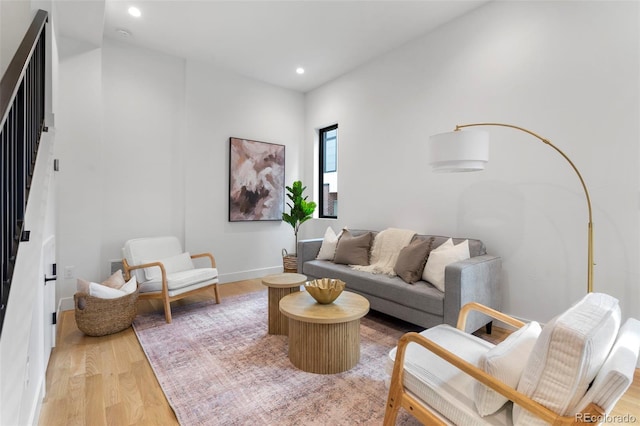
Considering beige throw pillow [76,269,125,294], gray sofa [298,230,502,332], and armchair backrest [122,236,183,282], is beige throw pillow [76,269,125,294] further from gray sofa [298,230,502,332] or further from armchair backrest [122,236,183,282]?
gray sofa [298,230,502,332]

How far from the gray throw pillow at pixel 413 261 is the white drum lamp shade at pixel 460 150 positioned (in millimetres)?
1056

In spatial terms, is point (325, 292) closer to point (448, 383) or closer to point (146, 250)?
point (448, 383)

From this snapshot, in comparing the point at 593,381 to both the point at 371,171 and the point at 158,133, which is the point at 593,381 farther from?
the point at 158,133

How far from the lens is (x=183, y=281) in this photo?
3193mm

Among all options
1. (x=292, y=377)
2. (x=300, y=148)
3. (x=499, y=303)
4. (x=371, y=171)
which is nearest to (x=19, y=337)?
(x=292, y=377)

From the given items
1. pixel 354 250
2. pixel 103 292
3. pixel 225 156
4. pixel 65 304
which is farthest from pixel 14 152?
pixel 225 156

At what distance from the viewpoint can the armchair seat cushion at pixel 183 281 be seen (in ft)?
10.3

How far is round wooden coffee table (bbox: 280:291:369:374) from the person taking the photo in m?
2.13

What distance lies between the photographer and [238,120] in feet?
15.5

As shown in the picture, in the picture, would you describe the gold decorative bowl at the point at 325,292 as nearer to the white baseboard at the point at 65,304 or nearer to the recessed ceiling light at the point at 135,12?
the white baseboard at the point at 65,304

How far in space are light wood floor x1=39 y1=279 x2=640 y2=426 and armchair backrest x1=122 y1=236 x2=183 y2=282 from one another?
80cm

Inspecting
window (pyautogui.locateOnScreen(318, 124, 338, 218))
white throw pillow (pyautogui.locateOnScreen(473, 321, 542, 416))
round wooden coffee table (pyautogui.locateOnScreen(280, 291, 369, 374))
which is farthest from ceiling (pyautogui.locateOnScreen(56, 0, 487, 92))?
white throw pillow (pyautogui.locateOnScreen(473, 321, 542, 416))

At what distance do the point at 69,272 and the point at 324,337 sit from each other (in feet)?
10.1

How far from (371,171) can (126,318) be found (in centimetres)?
330
